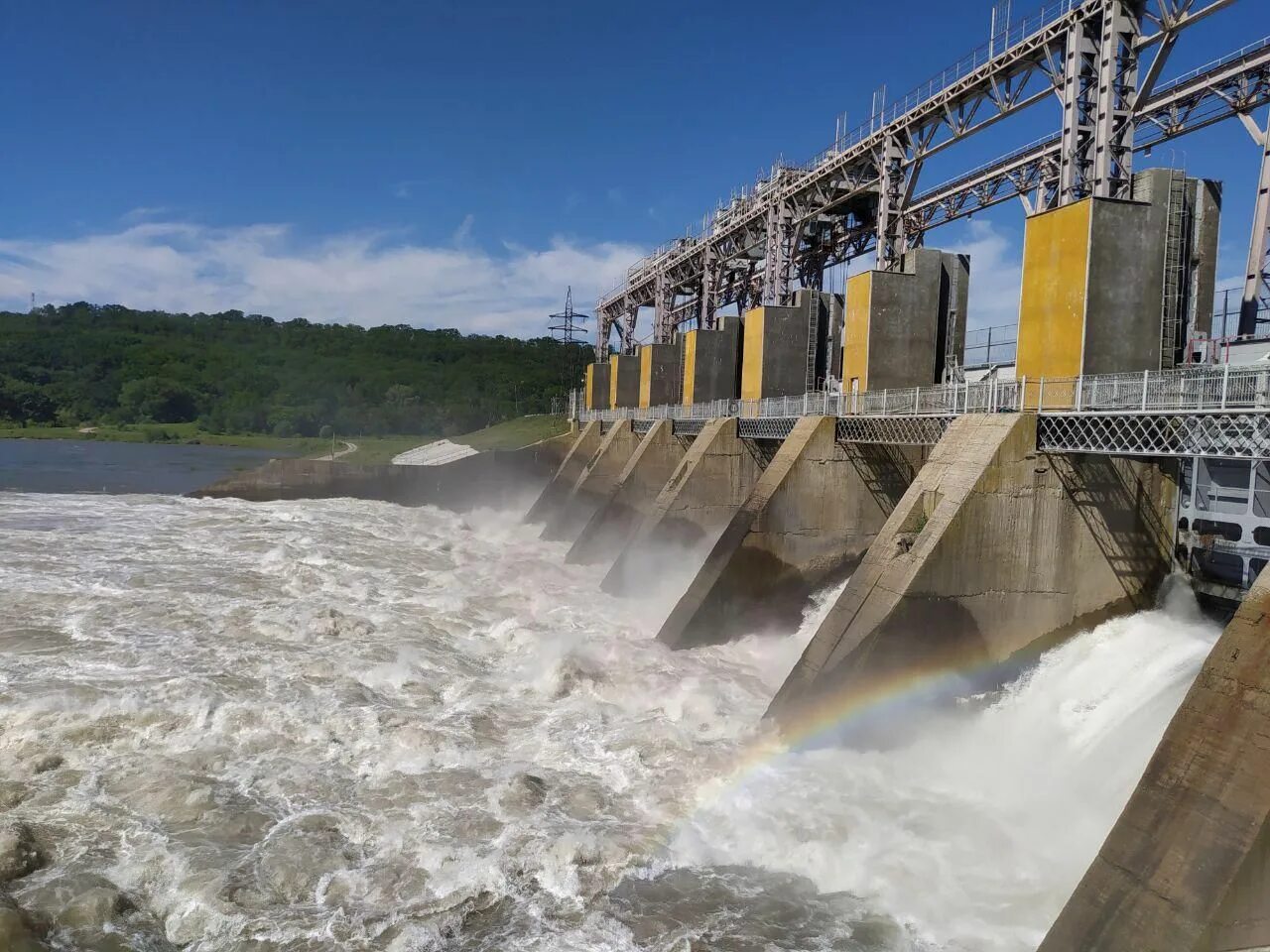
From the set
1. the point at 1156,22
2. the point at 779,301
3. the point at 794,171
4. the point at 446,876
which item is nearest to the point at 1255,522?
the point at 1156,22

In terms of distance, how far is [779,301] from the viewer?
25484 mm

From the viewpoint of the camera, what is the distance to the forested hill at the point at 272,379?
289ft

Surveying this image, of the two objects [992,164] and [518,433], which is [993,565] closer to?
[992,164]

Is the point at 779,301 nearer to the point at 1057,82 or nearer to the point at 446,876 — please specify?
the point at 1057,82

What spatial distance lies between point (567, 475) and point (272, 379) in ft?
263

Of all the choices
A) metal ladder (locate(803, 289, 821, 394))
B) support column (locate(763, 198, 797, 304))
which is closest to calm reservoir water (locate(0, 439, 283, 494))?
support column (locate(763, 198, 797, 304))

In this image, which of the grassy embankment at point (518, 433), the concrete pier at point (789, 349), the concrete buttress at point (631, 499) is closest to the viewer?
the concrete pier at point (789, 349)

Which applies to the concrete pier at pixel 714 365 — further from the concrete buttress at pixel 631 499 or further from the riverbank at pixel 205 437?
the riverbank at pixel 205 437

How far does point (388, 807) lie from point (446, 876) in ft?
4.81

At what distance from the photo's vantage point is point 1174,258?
1267 cm

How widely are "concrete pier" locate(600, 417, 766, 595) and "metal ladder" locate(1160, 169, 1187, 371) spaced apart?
418 inches

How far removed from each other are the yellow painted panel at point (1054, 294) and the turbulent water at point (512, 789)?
3933 millimetres

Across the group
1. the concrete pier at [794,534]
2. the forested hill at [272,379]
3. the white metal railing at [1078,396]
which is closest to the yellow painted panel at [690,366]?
the white metal railing at [1078,396]

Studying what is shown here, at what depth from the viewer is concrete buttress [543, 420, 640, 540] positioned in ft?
99.2
